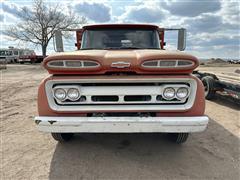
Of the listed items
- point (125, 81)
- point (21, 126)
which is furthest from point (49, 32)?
point (125, 81)

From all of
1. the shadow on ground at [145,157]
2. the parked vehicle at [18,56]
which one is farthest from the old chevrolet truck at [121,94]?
the parked vehicle at [18,56]

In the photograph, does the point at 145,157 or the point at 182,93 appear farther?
the point at 145,157

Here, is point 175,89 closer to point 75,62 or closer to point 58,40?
point 75,62

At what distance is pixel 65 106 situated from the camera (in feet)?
9.07

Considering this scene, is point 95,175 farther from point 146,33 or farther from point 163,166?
point 146,33

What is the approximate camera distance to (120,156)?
3238 millimetres

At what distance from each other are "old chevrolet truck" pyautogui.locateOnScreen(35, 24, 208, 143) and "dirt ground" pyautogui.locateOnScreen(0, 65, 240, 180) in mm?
628

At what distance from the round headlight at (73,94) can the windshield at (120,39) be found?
1.43 meters

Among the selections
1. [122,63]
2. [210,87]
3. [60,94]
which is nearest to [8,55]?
[210,87]

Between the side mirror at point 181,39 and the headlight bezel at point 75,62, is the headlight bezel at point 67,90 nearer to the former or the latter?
the headlight bezel at point 75,62

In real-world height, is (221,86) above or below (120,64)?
below

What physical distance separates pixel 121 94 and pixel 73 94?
616 mm

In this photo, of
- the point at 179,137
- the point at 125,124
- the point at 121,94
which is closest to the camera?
the point at 125,124

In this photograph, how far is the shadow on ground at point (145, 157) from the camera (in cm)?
281
